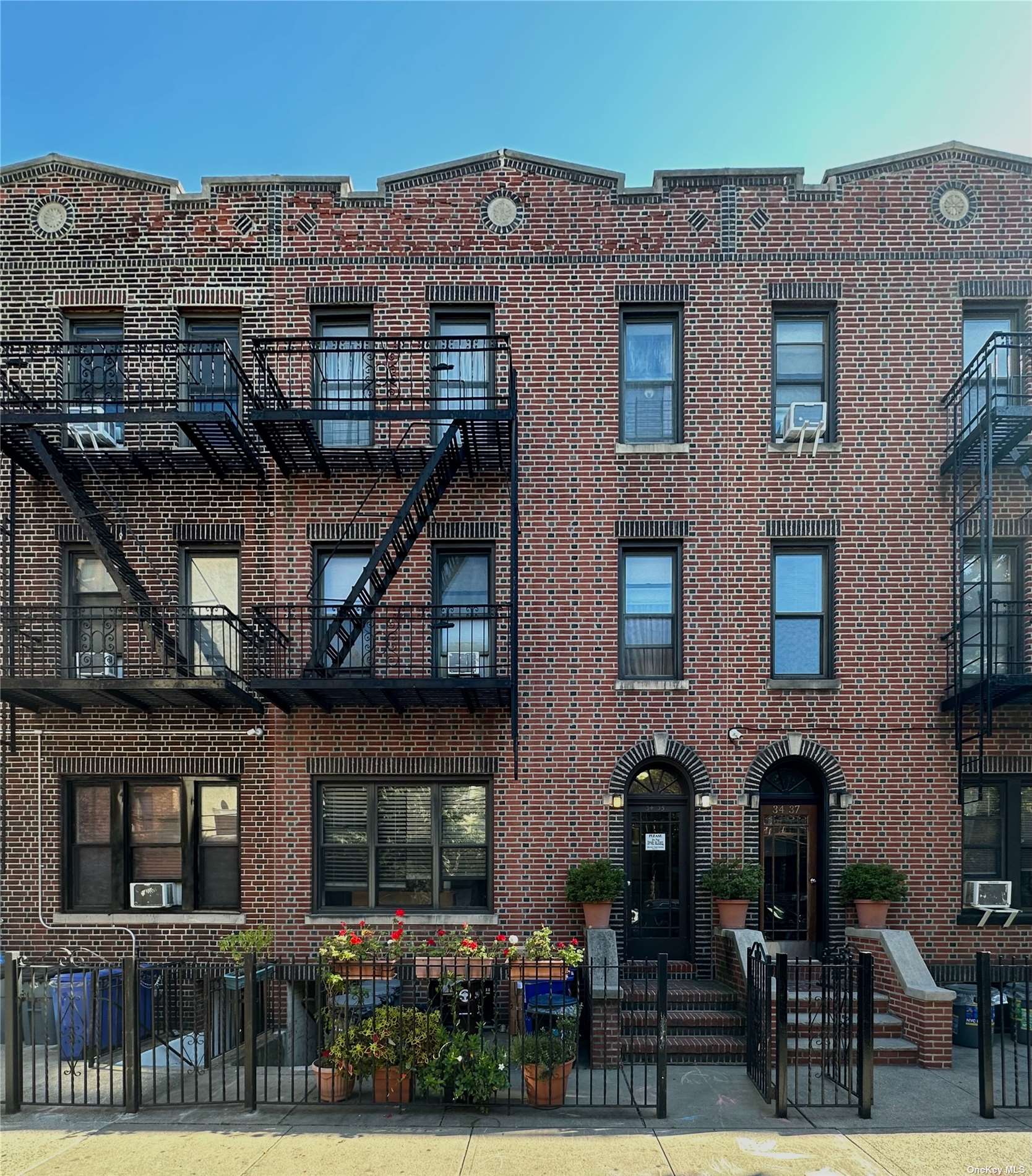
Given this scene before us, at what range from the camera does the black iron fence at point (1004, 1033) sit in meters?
8.49

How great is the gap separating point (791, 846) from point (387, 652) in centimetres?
621

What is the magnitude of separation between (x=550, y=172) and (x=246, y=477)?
20.1 ft

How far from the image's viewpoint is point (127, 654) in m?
12.4

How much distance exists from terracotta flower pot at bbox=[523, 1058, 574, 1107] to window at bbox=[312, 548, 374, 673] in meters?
5.61

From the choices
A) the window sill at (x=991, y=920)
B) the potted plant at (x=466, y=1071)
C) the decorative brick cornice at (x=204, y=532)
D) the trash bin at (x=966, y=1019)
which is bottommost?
the trash bin at (x=966, y=1019)

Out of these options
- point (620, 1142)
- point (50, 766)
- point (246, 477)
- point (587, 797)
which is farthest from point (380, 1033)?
point (246, 477)

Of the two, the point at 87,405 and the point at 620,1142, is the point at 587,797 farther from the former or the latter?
the point at 87,405

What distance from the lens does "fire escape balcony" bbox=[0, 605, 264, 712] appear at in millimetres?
11469

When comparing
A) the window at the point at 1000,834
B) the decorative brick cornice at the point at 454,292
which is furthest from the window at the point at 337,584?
the window at the point at 1000,834

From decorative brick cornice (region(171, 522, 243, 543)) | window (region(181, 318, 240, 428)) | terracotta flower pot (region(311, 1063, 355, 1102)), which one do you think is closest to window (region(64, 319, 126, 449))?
window (region(181, 318, 240, 428))

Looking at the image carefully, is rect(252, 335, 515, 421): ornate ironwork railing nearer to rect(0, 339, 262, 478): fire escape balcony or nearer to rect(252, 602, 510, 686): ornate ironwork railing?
rect(0, 339, 262, 478): fire escape balcony

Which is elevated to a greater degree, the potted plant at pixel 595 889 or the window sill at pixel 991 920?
the potted plant at pixel 595 889

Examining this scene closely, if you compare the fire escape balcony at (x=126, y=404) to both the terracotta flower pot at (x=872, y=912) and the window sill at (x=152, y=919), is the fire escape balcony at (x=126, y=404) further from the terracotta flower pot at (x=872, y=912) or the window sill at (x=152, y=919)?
the terracotta flower pot at (x=872, y=912)

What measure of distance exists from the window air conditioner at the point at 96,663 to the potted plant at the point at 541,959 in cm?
651
